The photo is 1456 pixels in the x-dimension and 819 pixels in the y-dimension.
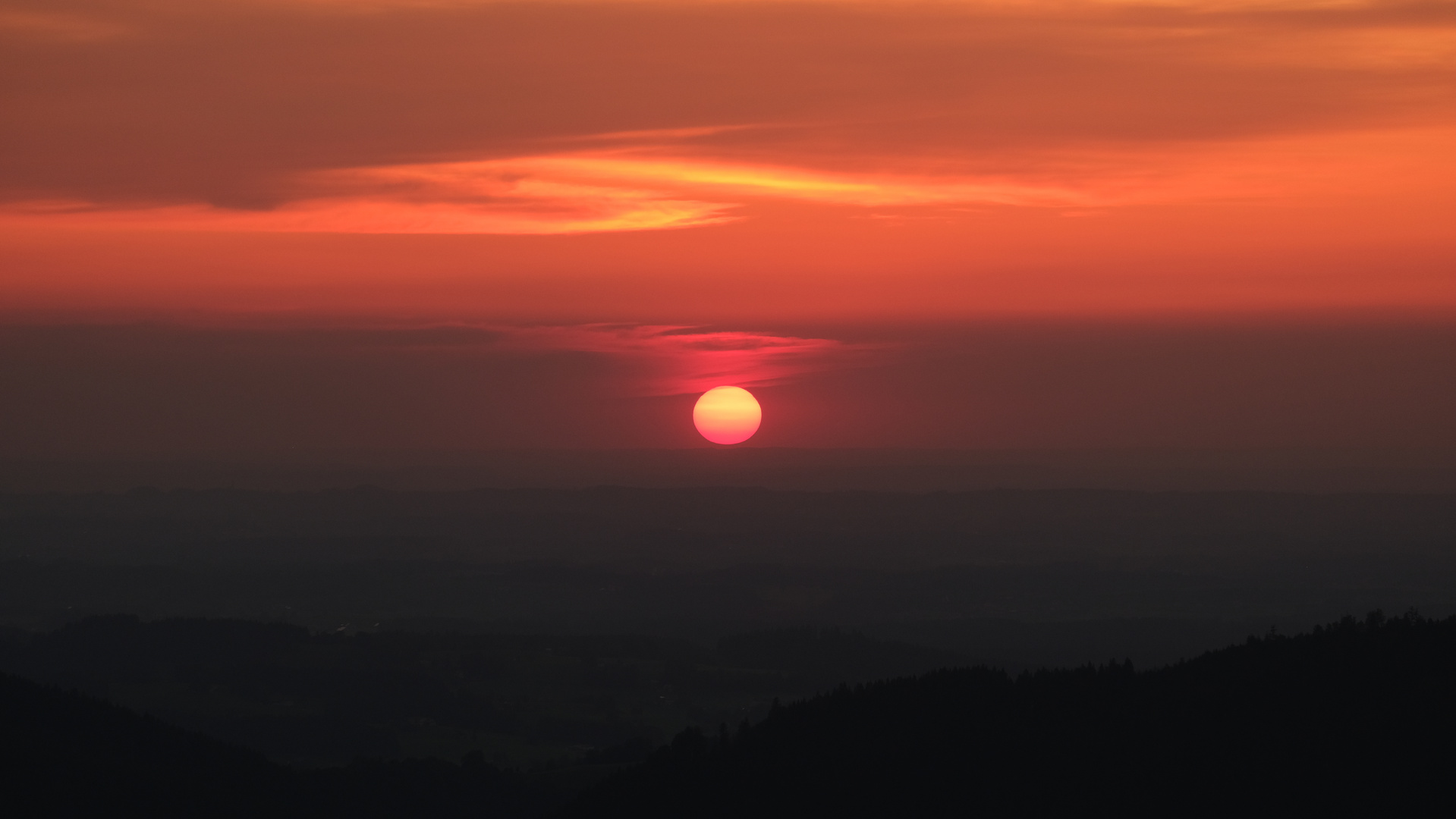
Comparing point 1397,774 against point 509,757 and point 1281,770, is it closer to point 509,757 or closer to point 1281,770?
point 1281,770

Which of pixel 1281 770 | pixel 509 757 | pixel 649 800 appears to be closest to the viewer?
pixel 1281 770

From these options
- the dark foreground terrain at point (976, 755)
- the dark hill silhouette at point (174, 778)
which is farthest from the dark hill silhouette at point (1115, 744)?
the dark hill silhouette at point (174, 778)

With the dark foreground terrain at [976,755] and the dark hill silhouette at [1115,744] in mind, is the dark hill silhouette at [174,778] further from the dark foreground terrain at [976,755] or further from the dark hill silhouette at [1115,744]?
the dark hill silhouette at [1115,744]

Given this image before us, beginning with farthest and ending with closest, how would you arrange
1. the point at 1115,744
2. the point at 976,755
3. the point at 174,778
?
the point at 174,778
the point at 976,755
the point at 1115,744

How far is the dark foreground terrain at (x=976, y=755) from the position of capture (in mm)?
98750

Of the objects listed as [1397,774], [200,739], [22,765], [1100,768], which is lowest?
[1397,774]

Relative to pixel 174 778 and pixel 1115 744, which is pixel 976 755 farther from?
pixel 174 778

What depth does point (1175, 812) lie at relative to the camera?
327ft

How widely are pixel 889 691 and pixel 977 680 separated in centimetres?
822

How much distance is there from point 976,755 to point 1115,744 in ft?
39.6

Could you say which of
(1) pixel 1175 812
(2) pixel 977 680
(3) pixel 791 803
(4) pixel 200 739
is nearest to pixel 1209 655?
(2) pixel 977 680

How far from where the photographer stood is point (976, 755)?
119 meters

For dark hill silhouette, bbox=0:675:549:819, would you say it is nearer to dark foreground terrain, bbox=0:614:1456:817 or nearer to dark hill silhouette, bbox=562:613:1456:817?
dark foreground terrain, bbox=0:614:1456:817

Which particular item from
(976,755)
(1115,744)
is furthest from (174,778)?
(1115,744)
